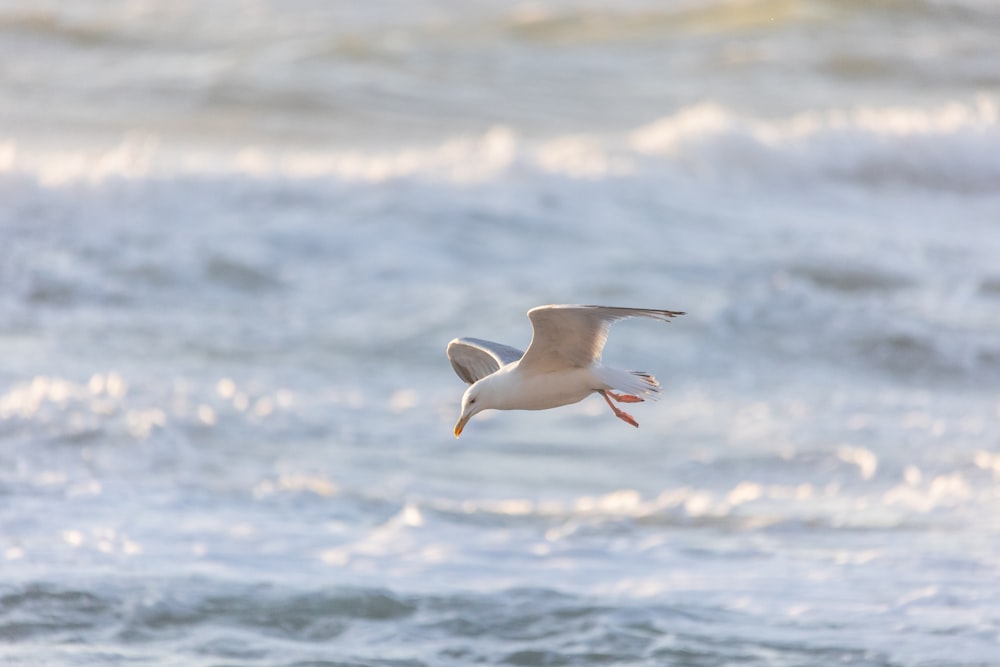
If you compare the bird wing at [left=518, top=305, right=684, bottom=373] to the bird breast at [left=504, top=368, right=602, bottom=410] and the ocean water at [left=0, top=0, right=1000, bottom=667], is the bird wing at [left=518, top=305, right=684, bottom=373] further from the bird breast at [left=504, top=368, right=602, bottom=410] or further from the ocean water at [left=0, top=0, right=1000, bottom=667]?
the ocean water at [left=0, top=0, right=1000, bottom=667]

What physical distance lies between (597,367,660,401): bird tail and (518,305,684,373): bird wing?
8cm

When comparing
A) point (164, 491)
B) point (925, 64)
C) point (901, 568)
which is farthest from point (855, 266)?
point (925, 64)

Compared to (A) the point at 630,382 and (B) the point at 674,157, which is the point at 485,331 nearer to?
(B) the point at 674,157

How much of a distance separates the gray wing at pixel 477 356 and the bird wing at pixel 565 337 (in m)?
0.46

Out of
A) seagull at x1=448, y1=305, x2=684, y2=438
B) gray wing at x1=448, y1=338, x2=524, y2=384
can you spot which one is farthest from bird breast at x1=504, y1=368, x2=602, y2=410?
gray wing at x1=448, y1=338, x2=524, y2=384

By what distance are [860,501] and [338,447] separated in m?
3.15

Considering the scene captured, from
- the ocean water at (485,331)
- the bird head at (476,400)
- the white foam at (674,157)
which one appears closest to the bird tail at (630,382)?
the bird head at (476,400)

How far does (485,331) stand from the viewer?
1172 cm

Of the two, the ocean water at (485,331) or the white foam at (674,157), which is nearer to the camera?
the ocean water at (485,331)

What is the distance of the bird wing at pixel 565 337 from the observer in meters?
4.04

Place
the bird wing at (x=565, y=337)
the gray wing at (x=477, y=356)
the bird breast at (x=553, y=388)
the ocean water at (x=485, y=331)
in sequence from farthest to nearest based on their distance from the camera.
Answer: the ocean water at (x=485, y=331), the gray wing at (x=477, y=356), the bird breast at (x=553, y=388), the bird wing at (x=565, y=337)

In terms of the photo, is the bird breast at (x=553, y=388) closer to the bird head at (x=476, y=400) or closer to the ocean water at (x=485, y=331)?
the bird head at (x=476, y=400)

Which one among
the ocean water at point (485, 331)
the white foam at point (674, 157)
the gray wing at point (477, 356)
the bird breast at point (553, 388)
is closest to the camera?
the bird breast at point (553, 388)

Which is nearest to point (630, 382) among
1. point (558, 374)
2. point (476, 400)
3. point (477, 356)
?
point (558, 374)
